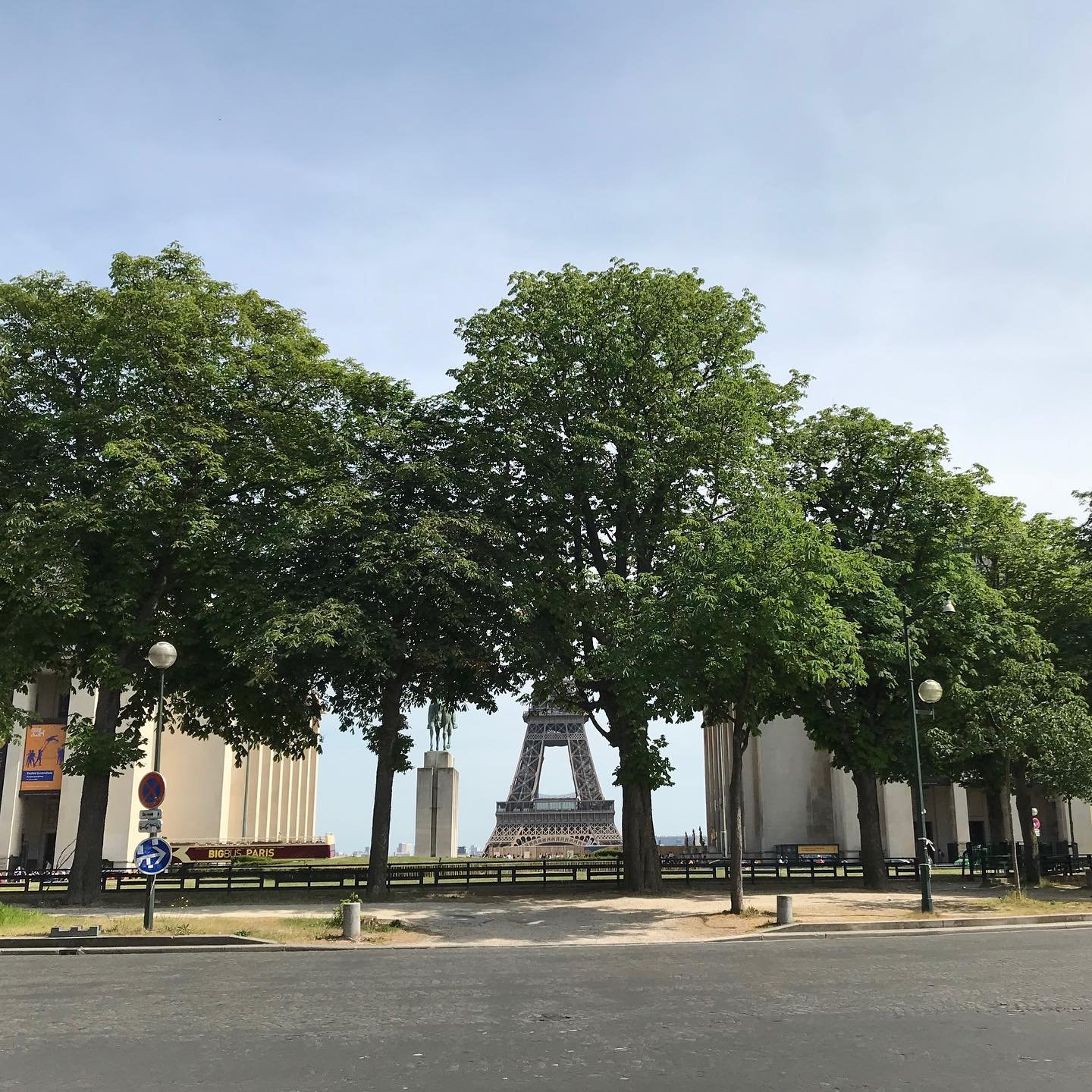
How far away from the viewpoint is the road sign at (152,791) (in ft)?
66.2

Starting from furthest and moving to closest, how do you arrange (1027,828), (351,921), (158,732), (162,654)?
1. (1027,828)
2. (158,732)
3. (162,654)
4. (351,921)

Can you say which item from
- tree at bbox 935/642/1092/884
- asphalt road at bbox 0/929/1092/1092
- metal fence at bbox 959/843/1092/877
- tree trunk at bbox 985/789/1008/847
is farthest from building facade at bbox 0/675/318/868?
asphalt road at bbox 0/929/1092/1092

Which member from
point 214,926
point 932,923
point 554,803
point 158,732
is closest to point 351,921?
point 214,926

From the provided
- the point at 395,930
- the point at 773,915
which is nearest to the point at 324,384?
the point at 395,930

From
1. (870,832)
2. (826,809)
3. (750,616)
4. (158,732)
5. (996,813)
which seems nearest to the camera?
(158,732)

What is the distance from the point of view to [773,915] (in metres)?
23.0

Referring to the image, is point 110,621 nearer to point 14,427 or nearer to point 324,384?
point 14,427

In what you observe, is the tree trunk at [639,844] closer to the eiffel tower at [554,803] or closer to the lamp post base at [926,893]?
the lamp post base at [926,893]

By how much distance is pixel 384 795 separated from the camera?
2861 cm

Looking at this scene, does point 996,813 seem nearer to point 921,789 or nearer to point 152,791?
point 921,789

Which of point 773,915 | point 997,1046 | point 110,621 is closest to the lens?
point 997,1046

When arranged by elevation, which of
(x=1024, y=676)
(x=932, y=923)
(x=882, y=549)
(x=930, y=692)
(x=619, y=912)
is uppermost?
(x=882, y=549)

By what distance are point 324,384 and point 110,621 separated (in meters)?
8.89

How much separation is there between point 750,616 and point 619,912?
26.5ft
